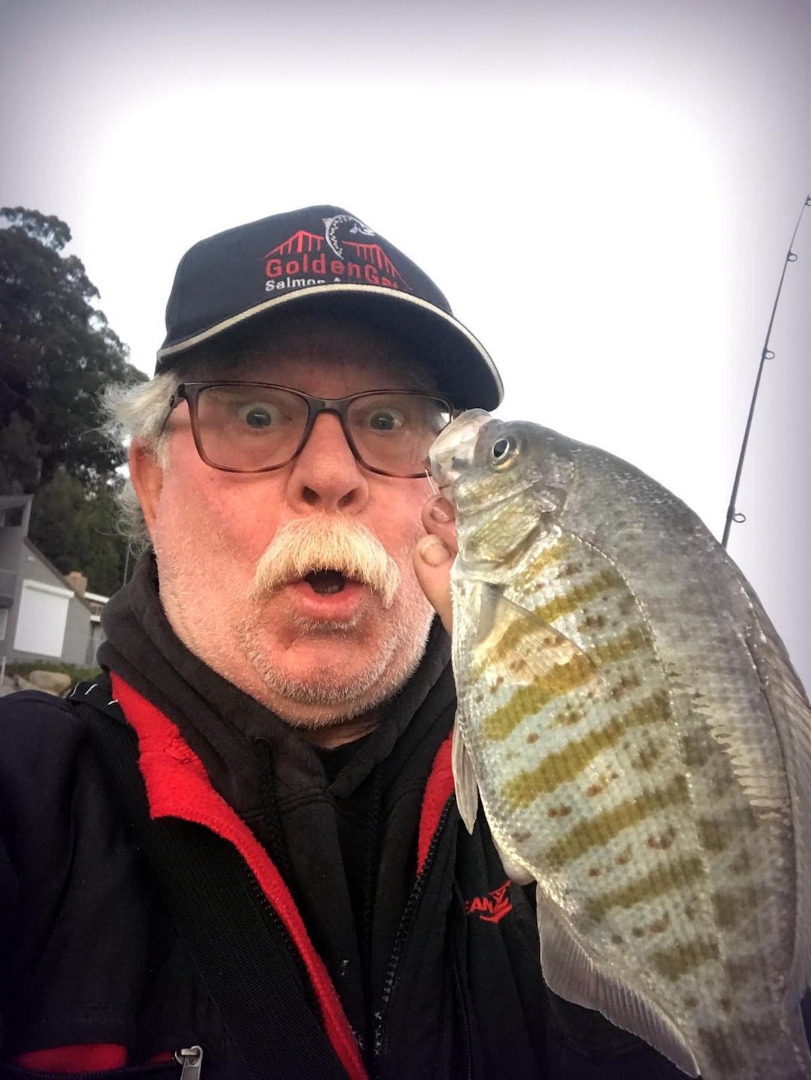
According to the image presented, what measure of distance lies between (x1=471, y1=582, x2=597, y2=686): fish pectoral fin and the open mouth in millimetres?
834

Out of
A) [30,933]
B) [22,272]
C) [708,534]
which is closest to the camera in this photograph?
[708,534]

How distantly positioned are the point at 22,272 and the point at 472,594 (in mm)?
16820

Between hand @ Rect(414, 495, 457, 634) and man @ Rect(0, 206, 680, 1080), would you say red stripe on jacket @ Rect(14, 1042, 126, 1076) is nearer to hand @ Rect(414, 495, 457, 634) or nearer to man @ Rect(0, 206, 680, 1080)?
man @ Rect(0, 206, 680, 1080)

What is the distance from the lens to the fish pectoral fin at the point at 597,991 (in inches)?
41.9

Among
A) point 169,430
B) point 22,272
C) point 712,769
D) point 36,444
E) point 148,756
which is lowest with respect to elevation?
point 148,756

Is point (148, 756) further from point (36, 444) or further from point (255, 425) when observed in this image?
point (36, 444)

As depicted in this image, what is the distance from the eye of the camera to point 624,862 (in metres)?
1.12

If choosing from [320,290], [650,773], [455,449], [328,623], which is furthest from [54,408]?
[650,773]

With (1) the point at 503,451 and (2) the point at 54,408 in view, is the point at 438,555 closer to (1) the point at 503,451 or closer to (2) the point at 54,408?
(1) the point at 503,451

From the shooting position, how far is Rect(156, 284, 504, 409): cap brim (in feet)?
7.16

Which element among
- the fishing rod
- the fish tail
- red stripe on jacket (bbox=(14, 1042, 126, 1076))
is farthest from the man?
the fishing rod

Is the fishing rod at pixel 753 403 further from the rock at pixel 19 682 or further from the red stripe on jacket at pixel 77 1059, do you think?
Answer: the rock at pixel 19 682

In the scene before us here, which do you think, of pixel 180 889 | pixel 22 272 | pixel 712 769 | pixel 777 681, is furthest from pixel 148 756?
pixel 22 272

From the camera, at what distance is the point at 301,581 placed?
2.06 meters
